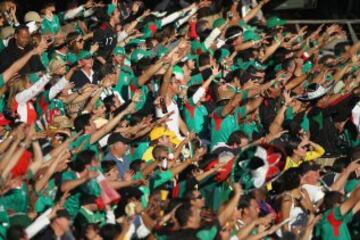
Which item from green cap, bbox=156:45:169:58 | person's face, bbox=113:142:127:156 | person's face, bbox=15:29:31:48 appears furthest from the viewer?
green cap, bbox=156:45:169:58

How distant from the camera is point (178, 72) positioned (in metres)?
13.8

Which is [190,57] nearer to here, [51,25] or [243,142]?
[51,25]

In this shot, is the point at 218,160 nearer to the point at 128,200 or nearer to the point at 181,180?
the point at 181,180

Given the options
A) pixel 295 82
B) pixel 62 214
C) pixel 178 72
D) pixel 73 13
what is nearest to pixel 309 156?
pixel 178 72

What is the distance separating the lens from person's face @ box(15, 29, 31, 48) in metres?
13.3

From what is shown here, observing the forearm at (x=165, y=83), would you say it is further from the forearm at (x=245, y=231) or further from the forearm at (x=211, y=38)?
the forearm at (x=245, y=231)

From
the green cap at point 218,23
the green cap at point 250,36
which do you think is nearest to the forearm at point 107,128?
the green cap at point 218,23

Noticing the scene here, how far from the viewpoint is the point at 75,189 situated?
9.77 metres

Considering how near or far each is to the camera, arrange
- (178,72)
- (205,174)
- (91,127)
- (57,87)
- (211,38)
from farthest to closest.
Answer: (211,38), (178,72), (57,87), (91,127), (205,174)

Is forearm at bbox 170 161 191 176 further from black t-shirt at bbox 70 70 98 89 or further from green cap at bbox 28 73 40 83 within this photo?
black t-shirt at bbox 70 70 98 89

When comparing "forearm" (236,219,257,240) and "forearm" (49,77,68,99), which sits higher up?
"forearm" (49,77,68,99)

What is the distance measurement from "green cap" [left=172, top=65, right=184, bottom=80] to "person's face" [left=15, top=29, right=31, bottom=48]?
1911mm

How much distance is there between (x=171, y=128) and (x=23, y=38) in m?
2.28

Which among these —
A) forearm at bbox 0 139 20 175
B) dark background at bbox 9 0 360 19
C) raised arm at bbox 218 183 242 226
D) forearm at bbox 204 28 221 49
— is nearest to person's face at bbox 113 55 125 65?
forearm at bbox 204 28 221 49
